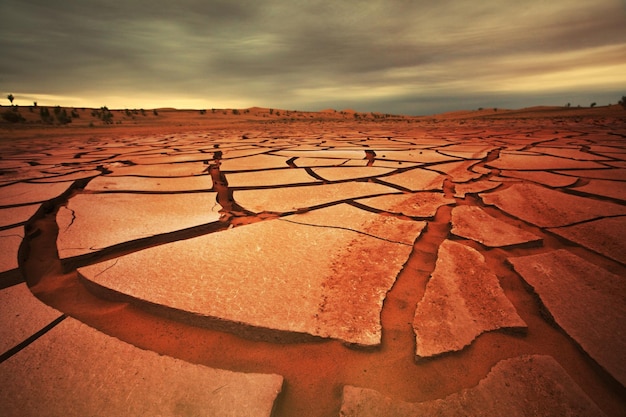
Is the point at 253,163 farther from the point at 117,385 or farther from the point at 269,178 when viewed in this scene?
the point at 117,385

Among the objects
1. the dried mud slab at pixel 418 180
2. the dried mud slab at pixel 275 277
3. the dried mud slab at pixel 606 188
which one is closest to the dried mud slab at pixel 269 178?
the dried mud slab at pixel 418 180

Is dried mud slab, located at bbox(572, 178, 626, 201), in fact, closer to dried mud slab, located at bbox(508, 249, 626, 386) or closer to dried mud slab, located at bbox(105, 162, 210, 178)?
dried mud slab, located at bbox(508, 249, 626, 386)

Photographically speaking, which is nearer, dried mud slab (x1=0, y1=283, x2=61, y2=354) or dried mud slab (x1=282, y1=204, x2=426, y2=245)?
dried mud slab (x1=0, y1=283, x2=61, y2=354)

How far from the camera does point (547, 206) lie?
157 centimetres

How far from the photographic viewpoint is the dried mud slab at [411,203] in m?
1.52

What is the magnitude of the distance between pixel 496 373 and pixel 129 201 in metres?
1.94

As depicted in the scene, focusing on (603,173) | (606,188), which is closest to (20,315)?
(606,188)

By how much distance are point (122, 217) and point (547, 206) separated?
230cm

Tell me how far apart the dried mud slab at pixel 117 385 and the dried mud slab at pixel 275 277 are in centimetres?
15

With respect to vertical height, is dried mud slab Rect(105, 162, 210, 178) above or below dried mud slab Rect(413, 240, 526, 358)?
above

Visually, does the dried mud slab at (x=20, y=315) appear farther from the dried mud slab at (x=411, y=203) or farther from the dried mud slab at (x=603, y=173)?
the dried mud slab at (x=603, y=173)

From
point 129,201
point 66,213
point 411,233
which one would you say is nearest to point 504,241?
point 411,233

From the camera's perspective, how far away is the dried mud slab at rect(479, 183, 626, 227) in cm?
141

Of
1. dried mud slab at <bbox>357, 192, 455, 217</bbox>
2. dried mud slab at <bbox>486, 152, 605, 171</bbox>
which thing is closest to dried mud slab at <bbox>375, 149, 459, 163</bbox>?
dried mud slab at <bbox>486, 152, 605, 171</bbox>
